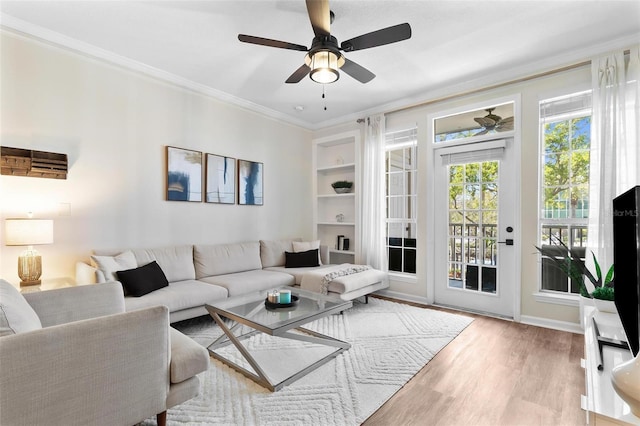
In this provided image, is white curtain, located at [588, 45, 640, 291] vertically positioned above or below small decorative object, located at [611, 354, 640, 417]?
above

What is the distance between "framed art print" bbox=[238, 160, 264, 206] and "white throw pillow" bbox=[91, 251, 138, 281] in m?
1.66

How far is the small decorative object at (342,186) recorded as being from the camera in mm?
5094

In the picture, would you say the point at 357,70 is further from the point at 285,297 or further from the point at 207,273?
the point at 207,273

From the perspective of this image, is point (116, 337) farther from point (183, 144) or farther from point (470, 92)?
point (470, 92)

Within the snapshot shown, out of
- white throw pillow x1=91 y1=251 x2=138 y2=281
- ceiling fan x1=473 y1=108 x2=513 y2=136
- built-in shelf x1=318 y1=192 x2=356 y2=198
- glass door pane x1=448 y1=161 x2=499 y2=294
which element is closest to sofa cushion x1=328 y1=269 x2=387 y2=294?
glass door pane x1=448 y1=161 x2=499 y2=294

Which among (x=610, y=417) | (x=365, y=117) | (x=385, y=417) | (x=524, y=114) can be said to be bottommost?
(x=385, y=417)

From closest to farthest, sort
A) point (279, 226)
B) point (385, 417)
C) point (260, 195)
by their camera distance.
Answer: point (385, 417) → point (260, 195) → point (279, 226)

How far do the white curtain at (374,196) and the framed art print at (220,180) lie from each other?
1.96 meters

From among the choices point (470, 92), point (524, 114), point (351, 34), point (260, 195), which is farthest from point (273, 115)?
point (524, 114)

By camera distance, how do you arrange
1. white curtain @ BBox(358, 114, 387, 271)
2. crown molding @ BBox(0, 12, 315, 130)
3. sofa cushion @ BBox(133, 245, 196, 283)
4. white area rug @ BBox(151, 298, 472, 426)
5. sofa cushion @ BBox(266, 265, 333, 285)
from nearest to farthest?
white area rug @ BBox(151, 298, 472, 426) < crown molding @ BBox(0, 12, 315, 130) < sofa cushion @ BBox(133, 245, 196, 283) < sofa cushion @ BBox(266, 265, 333, 285) < white curtain @ BBox(358, 114, 387, 271)

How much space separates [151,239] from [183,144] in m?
1.22

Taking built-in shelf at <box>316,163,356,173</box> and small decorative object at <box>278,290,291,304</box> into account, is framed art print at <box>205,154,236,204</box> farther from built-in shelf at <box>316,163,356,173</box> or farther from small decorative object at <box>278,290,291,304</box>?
small decorative object at <box>278,290,291,304</box>

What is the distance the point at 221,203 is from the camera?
421cm

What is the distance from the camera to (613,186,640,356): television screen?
54.2 inches
